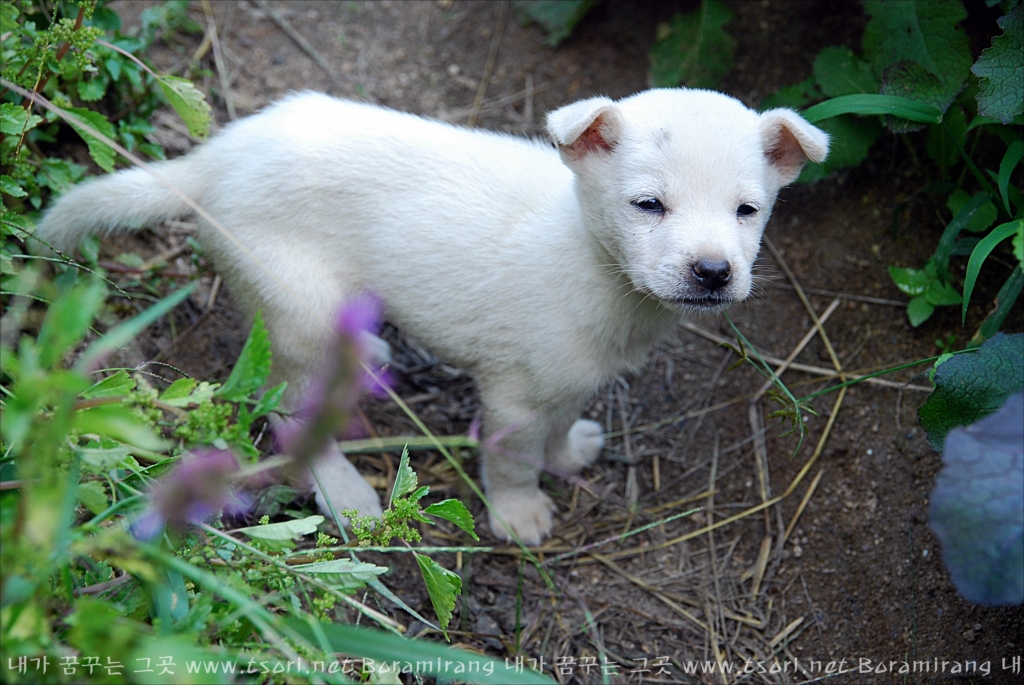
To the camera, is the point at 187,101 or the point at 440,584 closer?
the point at 440,584

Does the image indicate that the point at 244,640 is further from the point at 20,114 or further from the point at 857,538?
the point at 857,538

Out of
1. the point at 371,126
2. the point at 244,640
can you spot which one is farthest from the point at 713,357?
the point at 244,640

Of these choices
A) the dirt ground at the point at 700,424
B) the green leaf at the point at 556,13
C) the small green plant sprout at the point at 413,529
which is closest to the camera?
the small green plant sprout at the point at 413,529

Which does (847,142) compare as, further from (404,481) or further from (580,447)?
(404,481)

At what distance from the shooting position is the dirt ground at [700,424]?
3076 millimetres

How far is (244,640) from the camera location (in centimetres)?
195

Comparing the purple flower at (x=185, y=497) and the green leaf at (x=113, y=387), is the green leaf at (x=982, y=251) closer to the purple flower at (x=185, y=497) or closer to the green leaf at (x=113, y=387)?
the purple flower at (x=185, y=497)

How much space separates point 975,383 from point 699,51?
249cm

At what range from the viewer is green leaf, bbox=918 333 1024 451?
2.44 m

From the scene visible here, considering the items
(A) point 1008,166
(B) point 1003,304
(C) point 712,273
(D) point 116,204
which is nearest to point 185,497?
(C) point 712,273

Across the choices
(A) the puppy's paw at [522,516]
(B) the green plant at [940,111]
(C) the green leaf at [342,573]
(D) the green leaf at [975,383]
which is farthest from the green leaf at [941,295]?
(C) the green leaf at [342,573]

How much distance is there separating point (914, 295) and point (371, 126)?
2.47 metres

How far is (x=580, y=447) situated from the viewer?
3.83 metres

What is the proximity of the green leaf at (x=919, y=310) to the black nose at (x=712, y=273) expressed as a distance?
1.39 meters
